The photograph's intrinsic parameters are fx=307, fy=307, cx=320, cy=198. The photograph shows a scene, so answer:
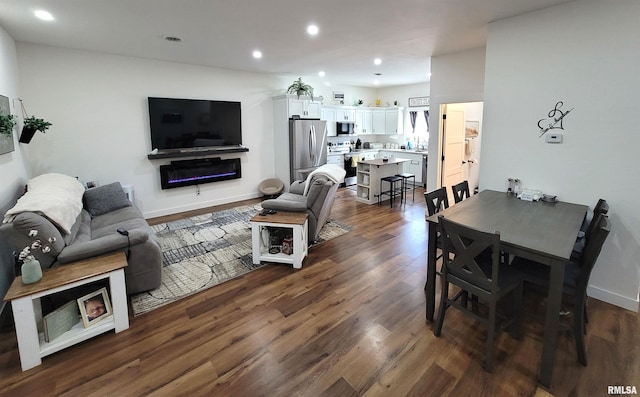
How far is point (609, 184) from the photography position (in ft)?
9.01

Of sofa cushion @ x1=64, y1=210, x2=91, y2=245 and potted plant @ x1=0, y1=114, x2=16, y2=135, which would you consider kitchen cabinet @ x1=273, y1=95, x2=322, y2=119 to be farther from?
potted plant @ x1=0, y1=114, x2=16, y2=135

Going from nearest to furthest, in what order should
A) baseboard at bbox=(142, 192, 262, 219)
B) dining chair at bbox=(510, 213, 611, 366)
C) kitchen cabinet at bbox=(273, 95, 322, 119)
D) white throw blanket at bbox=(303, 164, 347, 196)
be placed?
dining chair at bbox=(510, 213, 611, 366), white throw blanket at bbox=(303, 164, 347, 196), baseboard at bbox=(142, 192, 262, 219), kitchen cabinet at bbox=(273, 95, 322, 119)

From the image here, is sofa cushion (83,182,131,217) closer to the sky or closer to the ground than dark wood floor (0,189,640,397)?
closer to the sky

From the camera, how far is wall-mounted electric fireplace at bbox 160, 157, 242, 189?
563 cm

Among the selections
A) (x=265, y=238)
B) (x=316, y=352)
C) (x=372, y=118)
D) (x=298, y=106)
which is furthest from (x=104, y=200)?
(x=372, y=118)

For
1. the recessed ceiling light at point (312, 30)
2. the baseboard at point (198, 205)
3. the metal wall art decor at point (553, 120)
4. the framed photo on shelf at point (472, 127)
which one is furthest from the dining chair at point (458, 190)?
the baseboard at point (198, 205)

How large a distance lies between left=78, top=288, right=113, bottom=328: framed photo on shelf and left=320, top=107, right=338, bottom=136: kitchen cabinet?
20.5 ft

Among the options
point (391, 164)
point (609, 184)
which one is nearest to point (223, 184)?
point (391, 164)

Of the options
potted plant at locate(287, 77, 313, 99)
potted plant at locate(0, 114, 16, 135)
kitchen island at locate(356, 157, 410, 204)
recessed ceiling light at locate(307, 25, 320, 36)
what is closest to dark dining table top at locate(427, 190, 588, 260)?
recessed ceiling light at locate(307, 25, 320, 36)

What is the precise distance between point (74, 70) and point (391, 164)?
5.70m

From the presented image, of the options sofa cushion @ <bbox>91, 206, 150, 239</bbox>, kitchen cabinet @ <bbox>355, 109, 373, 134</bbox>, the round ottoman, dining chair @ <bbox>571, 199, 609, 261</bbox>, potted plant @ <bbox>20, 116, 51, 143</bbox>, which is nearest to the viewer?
dining chair @ <bbox>571, 199, 609, 261</bbox>

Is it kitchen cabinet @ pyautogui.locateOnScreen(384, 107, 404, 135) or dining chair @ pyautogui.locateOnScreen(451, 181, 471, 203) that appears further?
kitchen cabinet @ pyautogui.locateOnScreen(384, 107, 404, 135)

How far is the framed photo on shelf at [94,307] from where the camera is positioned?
2406mm

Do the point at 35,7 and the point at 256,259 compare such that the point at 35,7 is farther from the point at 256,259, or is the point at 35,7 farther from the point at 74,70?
the point at 256,259
